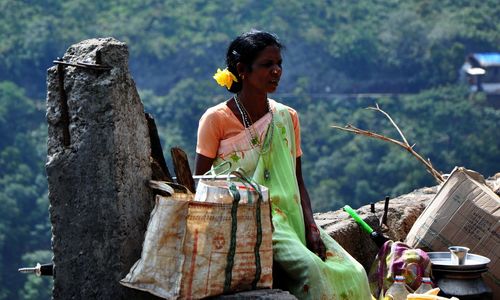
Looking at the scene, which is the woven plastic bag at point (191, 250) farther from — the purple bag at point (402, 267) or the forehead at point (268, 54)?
the purple bag at point (402, 267)

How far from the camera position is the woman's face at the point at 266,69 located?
3.47 m

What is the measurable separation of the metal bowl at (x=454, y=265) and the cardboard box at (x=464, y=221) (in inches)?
9.4

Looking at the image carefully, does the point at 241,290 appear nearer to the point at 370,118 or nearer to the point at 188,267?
the point at 188,267

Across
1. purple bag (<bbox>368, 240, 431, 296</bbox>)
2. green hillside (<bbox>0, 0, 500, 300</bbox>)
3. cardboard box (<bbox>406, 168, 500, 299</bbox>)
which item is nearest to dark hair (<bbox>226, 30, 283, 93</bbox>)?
purple bag (<bbox>368, 240, 431, 296</bbox>)

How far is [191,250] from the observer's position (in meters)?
2.64

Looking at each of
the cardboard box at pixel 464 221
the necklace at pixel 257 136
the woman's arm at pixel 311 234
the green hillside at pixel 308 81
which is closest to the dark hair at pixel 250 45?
the necklace at pixel 257 136

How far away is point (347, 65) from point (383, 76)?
166 cm

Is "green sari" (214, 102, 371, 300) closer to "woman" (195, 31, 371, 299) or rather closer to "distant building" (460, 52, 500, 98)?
"woman" (195, 31, 371, 299)

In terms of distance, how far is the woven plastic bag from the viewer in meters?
2.64

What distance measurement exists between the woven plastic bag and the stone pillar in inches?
4.5

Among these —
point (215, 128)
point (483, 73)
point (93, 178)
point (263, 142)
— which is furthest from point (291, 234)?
point (483, 73)

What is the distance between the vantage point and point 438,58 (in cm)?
4069

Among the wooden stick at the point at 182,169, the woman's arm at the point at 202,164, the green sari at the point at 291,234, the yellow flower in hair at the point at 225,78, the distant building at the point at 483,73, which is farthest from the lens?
the distant building at the point at 483,73

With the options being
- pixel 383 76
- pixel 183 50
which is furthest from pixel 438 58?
pixel 183 50
